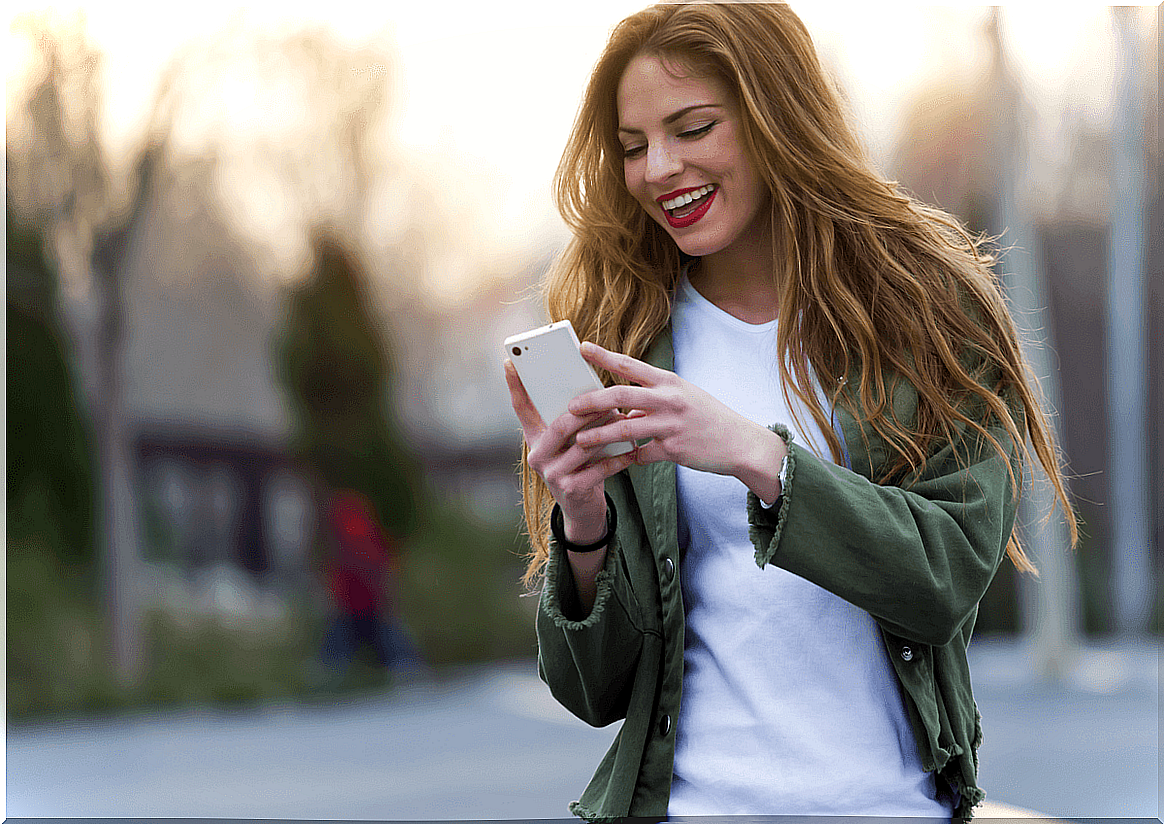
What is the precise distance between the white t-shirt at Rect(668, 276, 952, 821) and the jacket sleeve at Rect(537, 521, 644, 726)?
0.26 feet

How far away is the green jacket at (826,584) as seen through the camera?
3.81 ft

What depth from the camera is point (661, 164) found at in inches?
55.3

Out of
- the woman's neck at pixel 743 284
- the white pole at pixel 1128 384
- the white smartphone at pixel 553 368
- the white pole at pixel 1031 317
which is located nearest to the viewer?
the white smartphone at pixel 553 368

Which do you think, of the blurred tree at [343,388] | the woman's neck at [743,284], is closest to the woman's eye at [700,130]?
the woman's neck at [743,284]

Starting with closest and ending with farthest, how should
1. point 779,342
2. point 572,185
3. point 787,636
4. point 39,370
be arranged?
point 787,636
point 779,342
point 572,185
point 39,370

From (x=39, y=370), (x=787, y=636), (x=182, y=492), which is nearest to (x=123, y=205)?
(x=39, y=370)

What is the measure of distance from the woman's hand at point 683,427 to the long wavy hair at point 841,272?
265 mm

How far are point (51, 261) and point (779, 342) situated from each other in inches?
336

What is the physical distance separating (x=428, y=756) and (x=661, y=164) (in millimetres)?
6469

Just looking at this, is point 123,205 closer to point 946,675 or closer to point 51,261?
point 51,261

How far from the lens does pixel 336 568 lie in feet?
32.0

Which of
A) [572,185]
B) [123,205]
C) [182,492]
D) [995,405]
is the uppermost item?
[123,205]

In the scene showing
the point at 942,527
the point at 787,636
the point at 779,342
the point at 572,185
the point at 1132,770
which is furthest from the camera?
the point at 1132,770

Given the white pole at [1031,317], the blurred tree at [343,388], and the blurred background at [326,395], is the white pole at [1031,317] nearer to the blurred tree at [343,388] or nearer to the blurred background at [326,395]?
the blurred background at [326,395]
